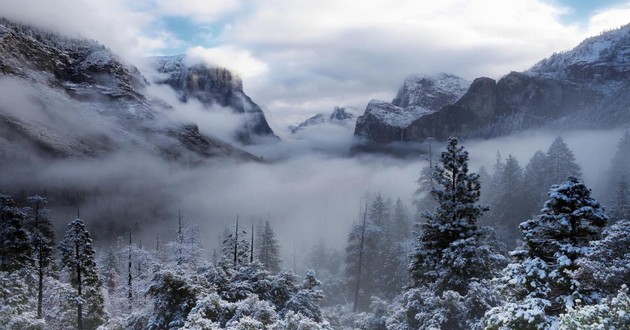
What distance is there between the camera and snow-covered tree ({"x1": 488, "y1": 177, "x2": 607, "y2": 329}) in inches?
467

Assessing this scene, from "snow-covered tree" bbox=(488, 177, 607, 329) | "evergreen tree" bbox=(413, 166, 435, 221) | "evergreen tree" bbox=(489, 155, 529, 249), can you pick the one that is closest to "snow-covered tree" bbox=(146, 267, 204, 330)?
"snow-covered tree" bbox=(488, 177, 607, 329)

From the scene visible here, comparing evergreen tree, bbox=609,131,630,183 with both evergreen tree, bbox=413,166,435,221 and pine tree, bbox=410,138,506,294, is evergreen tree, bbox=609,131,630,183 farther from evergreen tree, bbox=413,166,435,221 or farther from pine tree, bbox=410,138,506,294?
pine tree, bbox=410,138,506,294

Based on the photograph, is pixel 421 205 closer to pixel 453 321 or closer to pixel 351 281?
pixel 351 281

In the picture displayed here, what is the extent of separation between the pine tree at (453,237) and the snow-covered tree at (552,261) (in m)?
5.40

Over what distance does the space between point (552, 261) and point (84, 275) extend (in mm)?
32668

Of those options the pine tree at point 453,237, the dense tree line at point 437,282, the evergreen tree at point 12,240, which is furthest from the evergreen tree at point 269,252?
the pine tree at point 453,237

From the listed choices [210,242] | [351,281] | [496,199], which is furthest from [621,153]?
[210,242]

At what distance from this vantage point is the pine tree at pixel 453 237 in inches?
778

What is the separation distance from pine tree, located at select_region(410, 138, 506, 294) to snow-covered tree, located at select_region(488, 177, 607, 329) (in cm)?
540

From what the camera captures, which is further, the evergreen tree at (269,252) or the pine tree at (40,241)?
the evergreen tree at (269,252)

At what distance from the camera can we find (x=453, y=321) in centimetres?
1830

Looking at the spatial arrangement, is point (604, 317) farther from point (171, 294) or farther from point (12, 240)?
point (12, 240)

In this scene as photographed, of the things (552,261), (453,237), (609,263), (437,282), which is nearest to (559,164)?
(453,237)

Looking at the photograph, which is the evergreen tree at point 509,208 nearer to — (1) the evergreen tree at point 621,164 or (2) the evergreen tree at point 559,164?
(2) the evergreen tree at point 559,164
